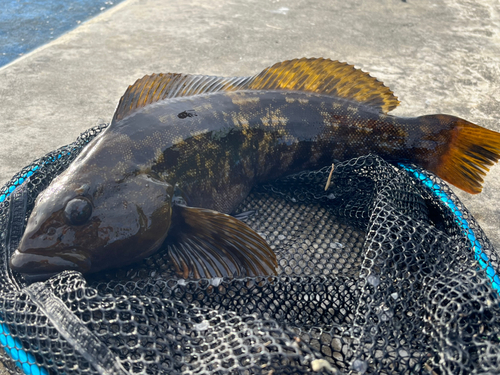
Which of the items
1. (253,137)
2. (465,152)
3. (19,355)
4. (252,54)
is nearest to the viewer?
(19,355)

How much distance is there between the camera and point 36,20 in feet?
23.3

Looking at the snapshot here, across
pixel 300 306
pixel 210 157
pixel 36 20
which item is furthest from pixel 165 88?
pixel 36 20

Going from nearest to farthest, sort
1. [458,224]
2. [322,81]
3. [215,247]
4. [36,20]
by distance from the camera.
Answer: [215,247] < [458,224] < [322,81] < [36,20]

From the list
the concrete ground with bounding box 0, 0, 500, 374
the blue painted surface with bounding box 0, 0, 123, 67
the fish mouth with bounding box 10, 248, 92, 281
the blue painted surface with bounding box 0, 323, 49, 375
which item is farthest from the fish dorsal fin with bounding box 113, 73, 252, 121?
the blue painted surface with bounding box 0, 0, 123, 67

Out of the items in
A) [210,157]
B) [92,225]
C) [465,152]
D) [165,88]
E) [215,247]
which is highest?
[165,88]

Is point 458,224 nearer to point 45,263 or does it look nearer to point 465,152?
point 465,152

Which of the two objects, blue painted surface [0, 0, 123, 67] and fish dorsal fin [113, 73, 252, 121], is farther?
blue painted surface [0, 0, 123, 67]

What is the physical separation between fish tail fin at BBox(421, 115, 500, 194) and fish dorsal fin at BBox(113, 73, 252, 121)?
1475mm

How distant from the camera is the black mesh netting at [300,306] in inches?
67.9

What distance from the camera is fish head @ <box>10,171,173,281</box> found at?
2.26m

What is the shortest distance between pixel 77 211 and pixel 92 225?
0.12m

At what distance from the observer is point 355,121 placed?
9.78 feet

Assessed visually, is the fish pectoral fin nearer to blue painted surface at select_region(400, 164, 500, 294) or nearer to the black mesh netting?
the black mesh netting

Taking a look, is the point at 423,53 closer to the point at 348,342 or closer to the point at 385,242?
the point at 385,242
